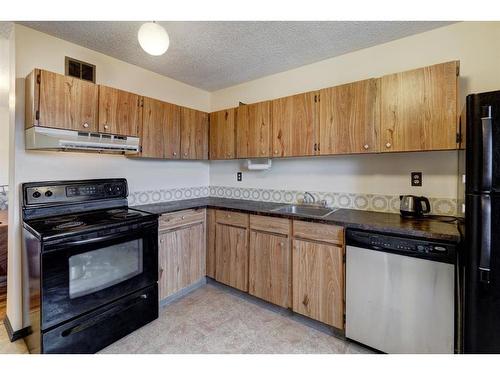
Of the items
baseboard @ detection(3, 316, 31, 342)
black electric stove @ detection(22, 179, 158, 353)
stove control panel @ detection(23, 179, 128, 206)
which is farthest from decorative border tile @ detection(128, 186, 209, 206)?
baseboard @ detection(3, 316, 31, 342)

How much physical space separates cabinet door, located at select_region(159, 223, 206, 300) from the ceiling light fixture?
1.56 m

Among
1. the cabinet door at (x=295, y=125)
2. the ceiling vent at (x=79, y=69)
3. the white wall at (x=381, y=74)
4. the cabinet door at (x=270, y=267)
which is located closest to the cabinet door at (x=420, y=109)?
the white wall at (x=381, y=74)

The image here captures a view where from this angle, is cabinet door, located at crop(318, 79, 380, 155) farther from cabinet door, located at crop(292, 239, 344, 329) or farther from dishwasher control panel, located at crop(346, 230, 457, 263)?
cabinet door, located at crop(292, 239, 344, 329)

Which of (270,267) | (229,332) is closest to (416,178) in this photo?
(270,267)

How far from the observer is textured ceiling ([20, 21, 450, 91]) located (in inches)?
75.3

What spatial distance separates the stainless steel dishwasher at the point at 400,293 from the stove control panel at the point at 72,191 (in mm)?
2143

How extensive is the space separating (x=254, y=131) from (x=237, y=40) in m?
0.87

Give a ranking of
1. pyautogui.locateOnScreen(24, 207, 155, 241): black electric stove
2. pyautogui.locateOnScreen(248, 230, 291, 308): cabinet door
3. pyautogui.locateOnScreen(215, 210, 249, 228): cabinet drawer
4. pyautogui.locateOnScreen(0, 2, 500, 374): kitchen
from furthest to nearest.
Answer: pyautogui.locateOnScreen(215, 210, 249, 228): cabinet drawer, pyautogui.locateOnScreen(248, 230, 291, 308): cabinet door, pyautogui.locateOnScreen(0, 2, 500, 374): kitchen, pyautogui.locateOnScreen(24, 207, 155, 241): black electric stove

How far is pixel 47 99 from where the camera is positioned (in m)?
1.79

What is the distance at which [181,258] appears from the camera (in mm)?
2539

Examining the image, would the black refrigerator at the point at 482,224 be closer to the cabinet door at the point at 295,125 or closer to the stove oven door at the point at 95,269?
the cabinet door at the point at 295,125

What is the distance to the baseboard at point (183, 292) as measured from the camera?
95.7 inches

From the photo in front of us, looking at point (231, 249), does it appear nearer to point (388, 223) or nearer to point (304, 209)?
point (304, 209)
